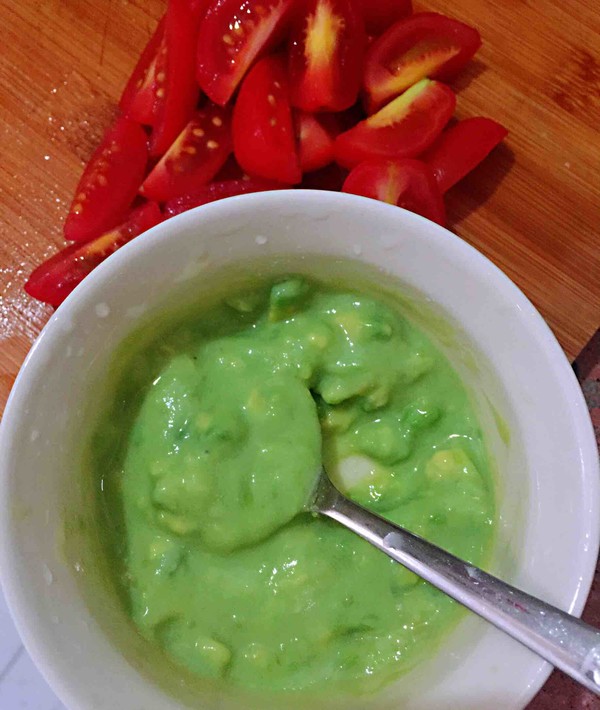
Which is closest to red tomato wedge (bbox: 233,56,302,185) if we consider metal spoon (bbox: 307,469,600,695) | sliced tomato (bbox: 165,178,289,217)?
sliced tomato (bbox: 165,178,289,217)

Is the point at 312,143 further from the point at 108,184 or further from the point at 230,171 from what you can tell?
the point at 108,184

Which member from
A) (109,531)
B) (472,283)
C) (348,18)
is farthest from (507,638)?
(348,18)

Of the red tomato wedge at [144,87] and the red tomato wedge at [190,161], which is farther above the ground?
the red tomato wedge at [144,87]

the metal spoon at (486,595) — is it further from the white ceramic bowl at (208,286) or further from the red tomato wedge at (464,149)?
the red tomato wedge at (464,149)

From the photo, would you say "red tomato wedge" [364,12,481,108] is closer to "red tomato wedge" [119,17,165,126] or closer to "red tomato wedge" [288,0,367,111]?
"red tomato wedge" [288,0,367,111]

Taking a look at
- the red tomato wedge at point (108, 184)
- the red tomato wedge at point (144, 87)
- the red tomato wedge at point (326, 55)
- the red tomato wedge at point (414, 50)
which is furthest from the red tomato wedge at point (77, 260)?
the red tomato wedge at point (414, 50)
